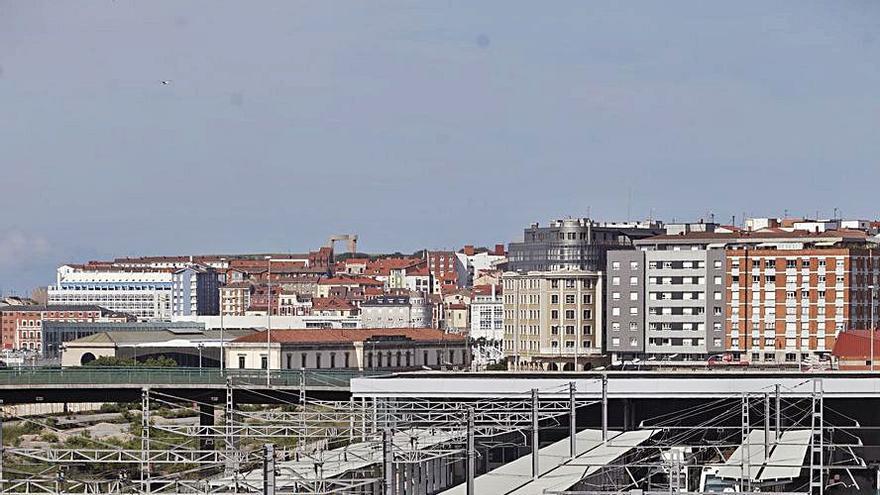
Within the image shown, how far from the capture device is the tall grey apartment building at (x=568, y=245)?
10031 cm

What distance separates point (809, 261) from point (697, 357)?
248 inches

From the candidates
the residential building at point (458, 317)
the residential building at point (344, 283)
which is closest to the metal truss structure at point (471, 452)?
the residential building at point (458, 317)

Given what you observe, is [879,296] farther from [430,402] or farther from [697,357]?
[430,402]

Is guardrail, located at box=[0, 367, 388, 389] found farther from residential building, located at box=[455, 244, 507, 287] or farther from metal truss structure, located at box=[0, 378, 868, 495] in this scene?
Result: residential building, located at box=[455, 244, 507, 287]

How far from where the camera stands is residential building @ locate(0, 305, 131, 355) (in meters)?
146

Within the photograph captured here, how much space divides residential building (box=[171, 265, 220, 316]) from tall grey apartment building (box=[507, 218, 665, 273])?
2921 inches

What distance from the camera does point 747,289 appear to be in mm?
85000

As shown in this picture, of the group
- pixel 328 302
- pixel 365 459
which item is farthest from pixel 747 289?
pixel 328 302

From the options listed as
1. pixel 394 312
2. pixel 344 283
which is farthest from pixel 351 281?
pixel 394 312

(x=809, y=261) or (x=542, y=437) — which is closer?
(x=542, y=437)

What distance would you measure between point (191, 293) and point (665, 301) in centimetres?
9555

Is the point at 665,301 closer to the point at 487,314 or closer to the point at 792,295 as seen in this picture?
the point at 792,295

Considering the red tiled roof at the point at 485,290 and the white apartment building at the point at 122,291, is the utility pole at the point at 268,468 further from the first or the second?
the white apartment building at the point at 122,291

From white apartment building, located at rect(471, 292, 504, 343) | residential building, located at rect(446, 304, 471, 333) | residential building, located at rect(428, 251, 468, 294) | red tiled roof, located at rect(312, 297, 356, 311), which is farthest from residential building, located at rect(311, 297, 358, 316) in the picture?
residential building, located at rect(428, 251, 468, 294)
